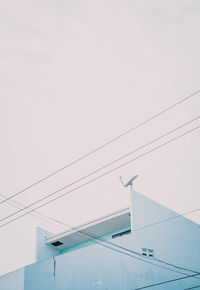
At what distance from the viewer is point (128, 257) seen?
1855 cm

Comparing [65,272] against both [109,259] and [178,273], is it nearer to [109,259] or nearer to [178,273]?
[109,259]

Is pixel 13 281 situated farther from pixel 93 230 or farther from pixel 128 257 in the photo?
pixel 128 257

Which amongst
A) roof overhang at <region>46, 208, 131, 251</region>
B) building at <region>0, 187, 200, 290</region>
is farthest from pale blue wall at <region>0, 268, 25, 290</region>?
roof overhang at <region>46, 208, 131, 251</region>

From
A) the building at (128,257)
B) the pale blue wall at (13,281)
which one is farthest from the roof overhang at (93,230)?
the pale blue wall at (13,281)

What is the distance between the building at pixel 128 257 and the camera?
18344 mm

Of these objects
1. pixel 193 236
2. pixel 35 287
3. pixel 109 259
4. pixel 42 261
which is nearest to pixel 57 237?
pixel 42 261

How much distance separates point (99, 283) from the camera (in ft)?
60.7

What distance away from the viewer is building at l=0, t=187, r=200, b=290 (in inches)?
722

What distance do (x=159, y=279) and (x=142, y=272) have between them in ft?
3.15

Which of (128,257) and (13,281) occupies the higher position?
(128,257)

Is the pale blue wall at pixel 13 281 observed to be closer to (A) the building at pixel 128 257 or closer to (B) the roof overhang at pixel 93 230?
(A) the building at pixel 128 257

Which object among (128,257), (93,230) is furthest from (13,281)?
(128,257)

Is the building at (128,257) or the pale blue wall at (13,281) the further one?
the pale blue wall at (13,281)

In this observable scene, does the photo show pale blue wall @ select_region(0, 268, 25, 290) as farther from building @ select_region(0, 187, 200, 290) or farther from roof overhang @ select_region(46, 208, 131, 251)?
roof overhang @ select_region(46, 208, 131, 251)
